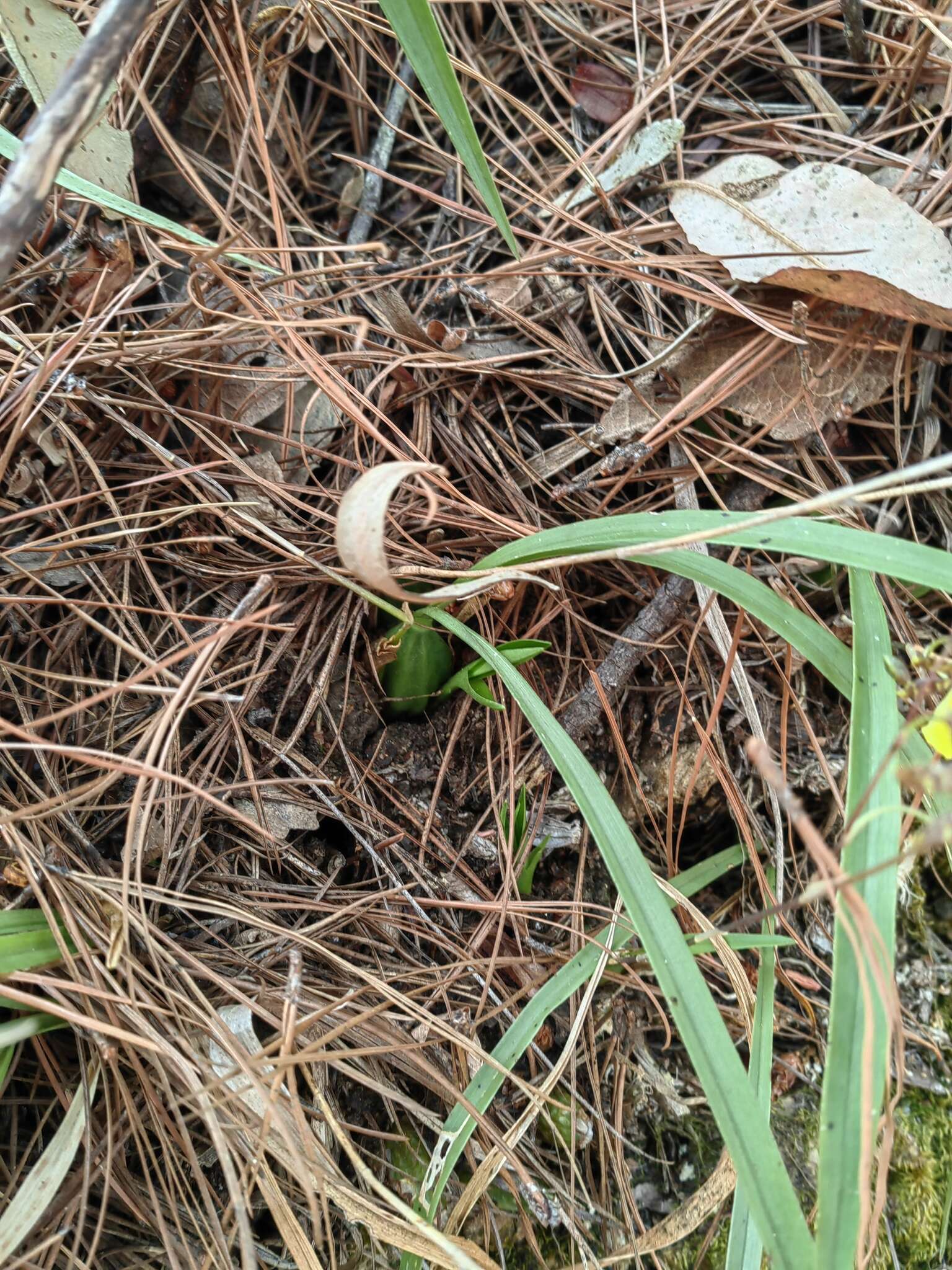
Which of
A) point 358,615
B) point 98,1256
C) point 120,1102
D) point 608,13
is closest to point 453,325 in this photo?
point 358,615

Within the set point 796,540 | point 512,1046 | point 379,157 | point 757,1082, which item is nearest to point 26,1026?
point 512,1046

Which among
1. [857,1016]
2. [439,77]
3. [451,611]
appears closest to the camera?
[857,1016]

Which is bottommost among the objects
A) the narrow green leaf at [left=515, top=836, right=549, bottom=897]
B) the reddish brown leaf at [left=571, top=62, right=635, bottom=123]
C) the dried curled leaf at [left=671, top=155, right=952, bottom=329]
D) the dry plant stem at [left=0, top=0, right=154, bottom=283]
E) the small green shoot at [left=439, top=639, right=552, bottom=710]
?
the narrow green leaf at [left=515, top=836, right=549, bottom=897]

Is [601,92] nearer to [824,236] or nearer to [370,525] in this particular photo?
[824,236]

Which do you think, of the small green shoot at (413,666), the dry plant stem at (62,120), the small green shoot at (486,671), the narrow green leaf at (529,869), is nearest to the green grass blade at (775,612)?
the small green shoot at (486,671)

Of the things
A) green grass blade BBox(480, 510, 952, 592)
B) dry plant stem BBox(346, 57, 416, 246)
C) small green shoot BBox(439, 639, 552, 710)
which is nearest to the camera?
green grass blade BBox(480, 510, 952, 592)

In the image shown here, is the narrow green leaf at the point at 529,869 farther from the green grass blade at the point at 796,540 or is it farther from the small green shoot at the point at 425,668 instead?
the green grass blade at the point at 796,540

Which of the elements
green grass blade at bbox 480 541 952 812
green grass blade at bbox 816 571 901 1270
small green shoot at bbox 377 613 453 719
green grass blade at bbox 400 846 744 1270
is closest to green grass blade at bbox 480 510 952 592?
green grass blade at bbox 480 541 952 812

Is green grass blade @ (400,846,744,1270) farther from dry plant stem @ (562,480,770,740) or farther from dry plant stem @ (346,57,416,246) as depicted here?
dry plant stem @ (346,57,416,246)
